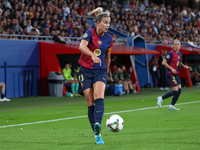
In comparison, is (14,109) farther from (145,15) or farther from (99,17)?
(145,15)

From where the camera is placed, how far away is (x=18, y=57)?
17.5 metres

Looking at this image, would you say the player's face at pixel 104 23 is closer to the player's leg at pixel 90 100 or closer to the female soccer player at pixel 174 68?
the player's leg at pixel 90 100

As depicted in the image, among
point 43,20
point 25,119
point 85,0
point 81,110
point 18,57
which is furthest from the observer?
point 85,0

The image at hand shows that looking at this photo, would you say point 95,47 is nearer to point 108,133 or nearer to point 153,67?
point 108,133

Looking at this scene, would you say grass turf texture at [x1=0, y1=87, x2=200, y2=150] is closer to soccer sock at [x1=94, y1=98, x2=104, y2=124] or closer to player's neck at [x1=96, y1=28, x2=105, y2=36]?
soccer sock at [x1=94, y1=98, x2=104, y2=124]

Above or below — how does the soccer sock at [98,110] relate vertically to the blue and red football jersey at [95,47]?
below

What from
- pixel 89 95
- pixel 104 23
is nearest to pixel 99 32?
pixel 104 23

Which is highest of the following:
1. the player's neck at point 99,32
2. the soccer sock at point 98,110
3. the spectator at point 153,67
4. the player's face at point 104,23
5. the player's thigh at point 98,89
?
the player's face at point 104,23

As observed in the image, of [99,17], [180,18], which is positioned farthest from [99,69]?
[180,18]

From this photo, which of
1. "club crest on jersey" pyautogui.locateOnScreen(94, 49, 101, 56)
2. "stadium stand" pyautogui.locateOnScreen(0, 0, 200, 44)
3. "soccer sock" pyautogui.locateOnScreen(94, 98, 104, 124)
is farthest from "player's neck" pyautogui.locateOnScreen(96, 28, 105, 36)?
"stadium stand" pyautogui.locateOnScreen(0, 0, 200, 44)

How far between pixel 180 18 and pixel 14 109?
23675mm

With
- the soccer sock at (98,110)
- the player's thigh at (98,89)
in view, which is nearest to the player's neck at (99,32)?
the player's thigh at (98,89)

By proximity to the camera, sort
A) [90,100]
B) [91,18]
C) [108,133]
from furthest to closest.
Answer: [91,18] < [108,133] < [90,100]

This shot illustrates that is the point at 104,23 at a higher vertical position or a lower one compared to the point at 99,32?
higher
